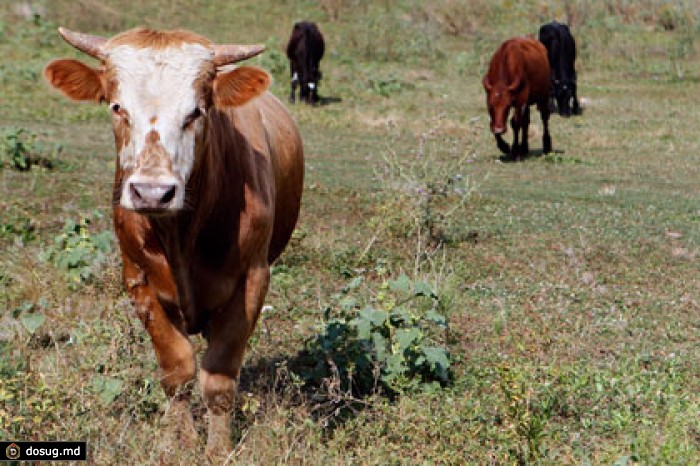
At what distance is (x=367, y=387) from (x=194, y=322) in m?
1.30

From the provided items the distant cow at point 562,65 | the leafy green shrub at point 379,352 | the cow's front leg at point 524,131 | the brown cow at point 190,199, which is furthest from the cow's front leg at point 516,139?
the brown cow at point 190,199

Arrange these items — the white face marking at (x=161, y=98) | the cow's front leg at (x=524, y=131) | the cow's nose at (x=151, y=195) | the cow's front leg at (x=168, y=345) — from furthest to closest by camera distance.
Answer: the cow's front leg at (x=524, y=131) → the cow's front leg at (x=168, y=345) → the white face marking at (x=161, y=98) → the cow's nose at (x=151, y=195)

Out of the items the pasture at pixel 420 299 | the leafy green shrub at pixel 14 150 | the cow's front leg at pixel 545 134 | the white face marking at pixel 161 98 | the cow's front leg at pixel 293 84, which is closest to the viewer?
the white face marking at pixel 161 98

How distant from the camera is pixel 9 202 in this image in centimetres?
1064

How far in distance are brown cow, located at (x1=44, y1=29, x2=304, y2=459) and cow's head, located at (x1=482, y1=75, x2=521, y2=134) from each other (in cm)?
1134

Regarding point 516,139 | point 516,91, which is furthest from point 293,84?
point 516,139

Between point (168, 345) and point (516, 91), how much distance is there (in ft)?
40.6

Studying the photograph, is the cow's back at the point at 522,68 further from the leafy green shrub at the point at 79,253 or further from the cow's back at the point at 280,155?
the leafy green shrub at the point at 79,253

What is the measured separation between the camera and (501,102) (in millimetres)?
16688

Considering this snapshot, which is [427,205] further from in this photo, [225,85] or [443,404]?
[225,85]

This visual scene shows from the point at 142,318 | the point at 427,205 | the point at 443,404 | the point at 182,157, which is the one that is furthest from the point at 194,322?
the point at 427,205

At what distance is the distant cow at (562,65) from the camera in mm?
21797

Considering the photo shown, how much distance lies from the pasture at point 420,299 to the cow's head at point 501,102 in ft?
2.81

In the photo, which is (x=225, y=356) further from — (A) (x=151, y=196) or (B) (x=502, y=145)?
(B) (x=502, y=145)
